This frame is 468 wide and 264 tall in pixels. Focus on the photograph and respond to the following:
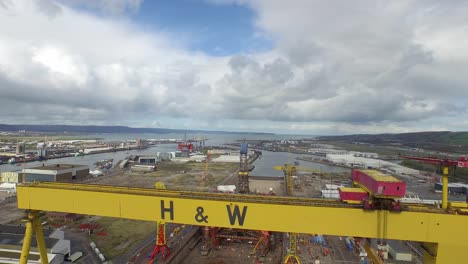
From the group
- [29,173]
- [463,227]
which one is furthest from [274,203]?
[29,173]

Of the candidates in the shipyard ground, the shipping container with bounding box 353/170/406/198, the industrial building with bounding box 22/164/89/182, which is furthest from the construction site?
the industrial building with bounding box 22/164/89/182

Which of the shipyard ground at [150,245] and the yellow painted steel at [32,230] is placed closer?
the yellow painted steel at [32,230]

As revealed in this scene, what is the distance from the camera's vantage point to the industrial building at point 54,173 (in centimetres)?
4572

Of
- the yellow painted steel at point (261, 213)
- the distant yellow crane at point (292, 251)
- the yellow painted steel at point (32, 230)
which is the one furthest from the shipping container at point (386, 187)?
the yellow painted steel at point (32, 230)

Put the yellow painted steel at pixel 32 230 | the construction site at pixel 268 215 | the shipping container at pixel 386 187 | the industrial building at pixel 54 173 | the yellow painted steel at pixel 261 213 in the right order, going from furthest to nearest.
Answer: the industrial building at pixel 54 173, the yellow painted steel at pixel 32 230, the construction site at pixel 268 215, the yellow painted steel at pixel 261 213, the shipping container at pixel 386 187

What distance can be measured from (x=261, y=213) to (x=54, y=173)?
47266 millimetres

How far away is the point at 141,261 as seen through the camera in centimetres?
2178

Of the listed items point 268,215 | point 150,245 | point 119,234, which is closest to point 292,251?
point 268,215

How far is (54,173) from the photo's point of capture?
149 feet

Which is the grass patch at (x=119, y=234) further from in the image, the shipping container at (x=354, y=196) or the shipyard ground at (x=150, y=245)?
the shipping container at (x=354, y=196)


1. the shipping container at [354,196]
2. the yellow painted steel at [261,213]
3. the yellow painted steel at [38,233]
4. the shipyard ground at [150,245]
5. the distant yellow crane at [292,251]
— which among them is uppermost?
the shipping container at [354,196]

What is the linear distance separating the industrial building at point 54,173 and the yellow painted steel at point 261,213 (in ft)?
125

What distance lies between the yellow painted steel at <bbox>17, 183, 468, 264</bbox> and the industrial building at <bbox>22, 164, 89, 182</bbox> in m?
38.2

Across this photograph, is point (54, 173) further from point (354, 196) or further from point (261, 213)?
point (354, 196)
